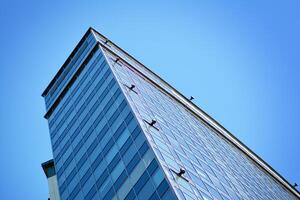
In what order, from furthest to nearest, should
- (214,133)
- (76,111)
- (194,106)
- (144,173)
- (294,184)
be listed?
(294,184) < (194,106) < (214,133) < (76,111) < (144,173)

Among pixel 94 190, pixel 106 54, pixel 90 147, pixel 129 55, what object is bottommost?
pixel 94 190

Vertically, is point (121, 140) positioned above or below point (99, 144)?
below

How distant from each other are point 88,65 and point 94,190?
81.7 ft

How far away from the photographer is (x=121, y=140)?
149 ft

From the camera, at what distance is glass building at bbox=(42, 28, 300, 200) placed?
39.9 meters

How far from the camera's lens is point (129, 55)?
78.2 meters

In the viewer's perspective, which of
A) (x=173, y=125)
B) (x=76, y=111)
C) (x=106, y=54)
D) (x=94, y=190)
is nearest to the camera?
(x=94, y=190)

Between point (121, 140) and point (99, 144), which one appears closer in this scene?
point (121, 140)

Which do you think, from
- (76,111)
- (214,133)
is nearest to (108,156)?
(76,111)

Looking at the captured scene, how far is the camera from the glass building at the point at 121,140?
131 feet

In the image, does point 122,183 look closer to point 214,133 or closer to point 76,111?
point 76,111

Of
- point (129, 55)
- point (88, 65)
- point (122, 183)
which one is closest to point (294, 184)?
point (129, 55)

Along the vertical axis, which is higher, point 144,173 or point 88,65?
point 88,65

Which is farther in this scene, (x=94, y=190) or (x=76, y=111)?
(x=76, y=111)
